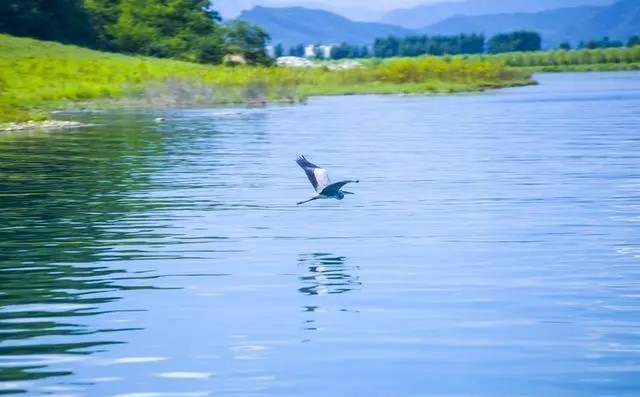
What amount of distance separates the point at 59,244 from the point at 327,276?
5946mm

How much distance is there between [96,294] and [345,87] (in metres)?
94.6

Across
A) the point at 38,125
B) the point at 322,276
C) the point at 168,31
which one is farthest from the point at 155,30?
the point at 322,276

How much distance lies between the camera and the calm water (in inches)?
579

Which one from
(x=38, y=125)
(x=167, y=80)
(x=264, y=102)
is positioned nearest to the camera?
(x=38, y=125)

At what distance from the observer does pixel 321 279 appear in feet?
67.0

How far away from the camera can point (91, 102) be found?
85750 mm

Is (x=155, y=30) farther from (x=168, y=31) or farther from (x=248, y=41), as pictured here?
(x=248, y=41)

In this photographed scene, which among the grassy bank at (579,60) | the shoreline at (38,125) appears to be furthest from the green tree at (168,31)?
the shoreline at (38,125)

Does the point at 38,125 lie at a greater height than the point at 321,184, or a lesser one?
lesser

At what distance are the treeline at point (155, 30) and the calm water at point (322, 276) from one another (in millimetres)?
77868

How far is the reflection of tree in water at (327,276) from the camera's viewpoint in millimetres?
19625

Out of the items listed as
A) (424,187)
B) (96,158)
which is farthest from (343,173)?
(96,158)

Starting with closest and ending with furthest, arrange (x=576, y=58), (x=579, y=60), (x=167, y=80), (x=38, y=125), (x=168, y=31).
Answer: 1. (x=38, y=125)
2. (x=167, y=80)
3. (x=168, y=31)
4. (x=579, y=60)
5. (x=576, y=58)

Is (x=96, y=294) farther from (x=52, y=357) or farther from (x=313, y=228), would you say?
(x=313, y=228)
